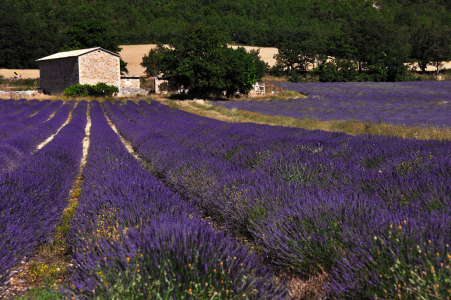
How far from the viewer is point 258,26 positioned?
76.9m

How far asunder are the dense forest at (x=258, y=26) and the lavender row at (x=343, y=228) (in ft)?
152

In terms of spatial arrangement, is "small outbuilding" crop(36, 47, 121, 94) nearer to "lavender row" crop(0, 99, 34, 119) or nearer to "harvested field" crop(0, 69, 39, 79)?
"lavender row" crop(0, 99, 34, 119)

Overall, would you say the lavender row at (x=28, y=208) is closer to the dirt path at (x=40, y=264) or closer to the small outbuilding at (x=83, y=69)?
the dirt path at (x=40, y=264)

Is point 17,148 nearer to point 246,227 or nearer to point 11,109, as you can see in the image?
point 246,227

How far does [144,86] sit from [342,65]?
27919mm

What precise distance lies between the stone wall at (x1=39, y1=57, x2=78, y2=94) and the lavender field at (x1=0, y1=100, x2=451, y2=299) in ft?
103

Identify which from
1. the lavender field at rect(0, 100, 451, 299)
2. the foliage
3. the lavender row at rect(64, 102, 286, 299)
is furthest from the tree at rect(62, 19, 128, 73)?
the lavender row at rect(64, 102, 286, 299)

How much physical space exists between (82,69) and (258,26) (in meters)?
54.7

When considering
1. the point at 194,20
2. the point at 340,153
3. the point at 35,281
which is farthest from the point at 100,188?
the point at 194,20

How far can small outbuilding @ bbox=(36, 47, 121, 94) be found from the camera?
105ft

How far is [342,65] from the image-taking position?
150 feet

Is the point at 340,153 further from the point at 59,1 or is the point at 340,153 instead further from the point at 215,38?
the point at 59,1

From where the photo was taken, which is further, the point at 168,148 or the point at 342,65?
the point at 342,65

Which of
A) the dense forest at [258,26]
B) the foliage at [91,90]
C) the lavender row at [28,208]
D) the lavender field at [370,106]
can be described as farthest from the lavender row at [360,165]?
the dense forest at [258,26]
